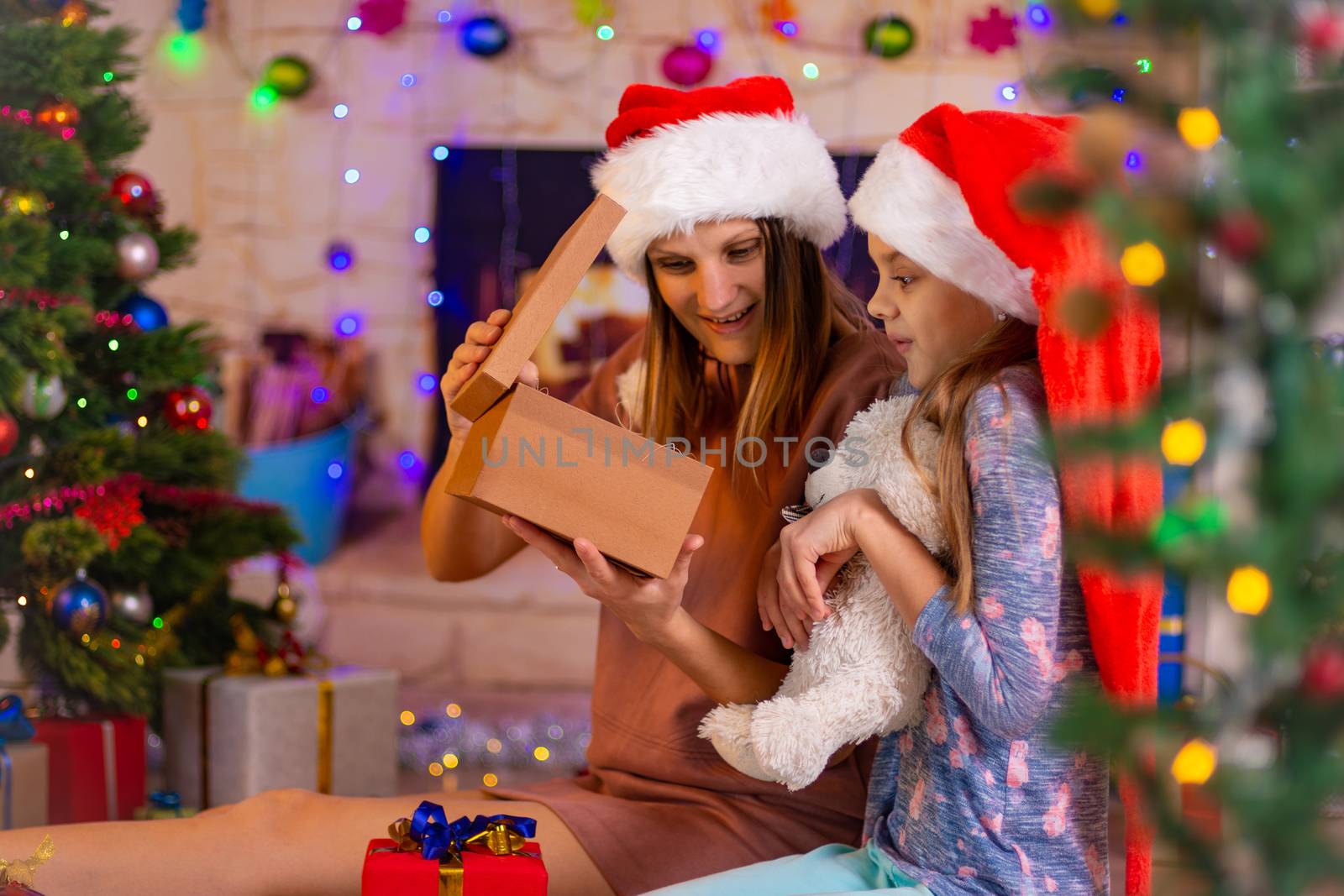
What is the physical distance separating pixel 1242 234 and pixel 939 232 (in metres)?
0.74

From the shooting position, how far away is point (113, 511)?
7.57 feet

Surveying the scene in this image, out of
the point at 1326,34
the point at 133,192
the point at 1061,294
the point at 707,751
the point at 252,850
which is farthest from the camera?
the point at 133,192

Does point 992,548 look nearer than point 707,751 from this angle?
Yes

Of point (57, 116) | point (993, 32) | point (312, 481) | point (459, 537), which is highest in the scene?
point (993, 32)

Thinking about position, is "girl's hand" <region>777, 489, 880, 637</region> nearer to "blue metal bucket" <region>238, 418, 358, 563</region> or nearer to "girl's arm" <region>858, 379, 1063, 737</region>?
"girl's arm" <region>858, 379, 1063, 737</region>

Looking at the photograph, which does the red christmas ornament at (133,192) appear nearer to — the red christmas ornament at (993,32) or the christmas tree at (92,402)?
the christmas tree at (92,402)

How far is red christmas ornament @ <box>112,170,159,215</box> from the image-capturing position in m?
2.44

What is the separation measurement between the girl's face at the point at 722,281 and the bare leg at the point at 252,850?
2.03 ft

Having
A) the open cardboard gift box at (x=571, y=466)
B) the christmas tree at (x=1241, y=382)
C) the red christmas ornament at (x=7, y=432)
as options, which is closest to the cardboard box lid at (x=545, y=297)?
the open cardboard gift box at (x=571, y=466)

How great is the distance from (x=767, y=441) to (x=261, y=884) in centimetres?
77

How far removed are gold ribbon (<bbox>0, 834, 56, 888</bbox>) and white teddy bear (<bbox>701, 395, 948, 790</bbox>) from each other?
681 millimetres

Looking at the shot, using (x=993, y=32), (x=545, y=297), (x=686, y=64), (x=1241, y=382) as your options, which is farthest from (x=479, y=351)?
(x=993, y=32)

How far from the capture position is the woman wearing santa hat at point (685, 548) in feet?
4.30

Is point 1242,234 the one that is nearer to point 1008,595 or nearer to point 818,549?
point 1008,595
